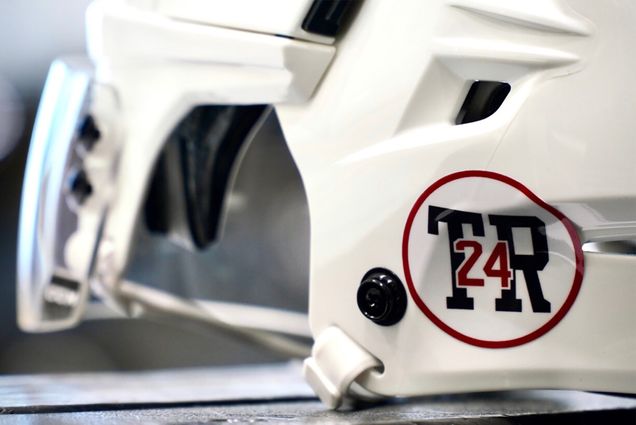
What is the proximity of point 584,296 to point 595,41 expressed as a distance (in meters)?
0.21

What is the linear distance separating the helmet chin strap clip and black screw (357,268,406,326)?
0.04 meters

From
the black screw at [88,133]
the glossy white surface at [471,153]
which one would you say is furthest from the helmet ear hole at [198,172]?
the glossy white surface at [471,153]

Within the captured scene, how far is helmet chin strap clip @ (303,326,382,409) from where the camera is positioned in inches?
27.5

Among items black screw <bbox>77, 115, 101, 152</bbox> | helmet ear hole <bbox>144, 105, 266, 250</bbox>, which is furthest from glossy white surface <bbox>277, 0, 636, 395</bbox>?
black screw <bbox>77, 115, 101, 152</bbox>

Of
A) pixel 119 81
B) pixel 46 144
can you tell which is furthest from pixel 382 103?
pixel 46 144

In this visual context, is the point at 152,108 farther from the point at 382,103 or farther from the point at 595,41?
the point at 595,41

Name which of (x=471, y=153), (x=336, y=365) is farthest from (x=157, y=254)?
(x=471, y=153)

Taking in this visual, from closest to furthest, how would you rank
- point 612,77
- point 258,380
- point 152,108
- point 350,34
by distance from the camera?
point 612,77, point 350,34, point 152,108, point 258,380

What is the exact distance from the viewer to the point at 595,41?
0.63m

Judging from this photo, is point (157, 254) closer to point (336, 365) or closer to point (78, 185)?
point (78, 185)

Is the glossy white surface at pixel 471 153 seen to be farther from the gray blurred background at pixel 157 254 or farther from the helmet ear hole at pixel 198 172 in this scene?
the gray blurred background at pixel 157 254

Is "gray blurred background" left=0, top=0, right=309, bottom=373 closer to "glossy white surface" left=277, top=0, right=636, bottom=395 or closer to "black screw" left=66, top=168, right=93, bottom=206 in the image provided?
"black screw" left=66, top=168, right=93, bottom=206

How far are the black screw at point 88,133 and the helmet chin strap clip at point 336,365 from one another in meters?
0.47

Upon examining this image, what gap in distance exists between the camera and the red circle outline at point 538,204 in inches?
25.5
